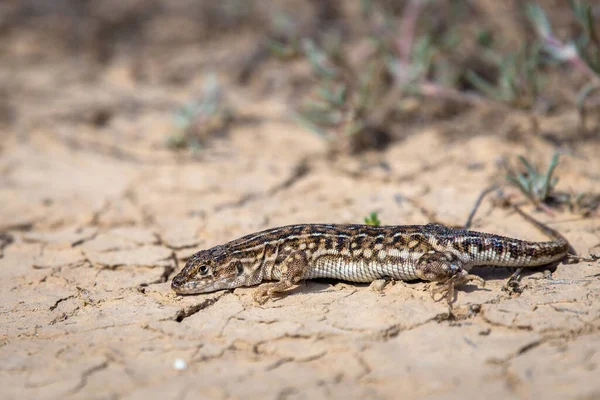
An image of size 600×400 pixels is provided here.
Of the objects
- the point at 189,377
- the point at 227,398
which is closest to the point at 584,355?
the point at 227,398

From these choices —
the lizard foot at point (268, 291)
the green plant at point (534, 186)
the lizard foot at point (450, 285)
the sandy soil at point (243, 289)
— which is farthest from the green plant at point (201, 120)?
the lizard foot at point (450, 285)

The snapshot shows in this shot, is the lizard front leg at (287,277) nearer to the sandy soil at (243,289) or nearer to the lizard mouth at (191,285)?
the sandy soil at (243,289)

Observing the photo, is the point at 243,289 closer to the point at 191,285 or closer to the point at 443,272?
the point at 191,285

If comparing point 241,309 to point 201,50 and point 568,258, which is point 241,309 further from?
point 201,50

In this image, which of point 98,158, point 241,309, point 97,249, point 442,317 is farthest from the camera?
point 98,158

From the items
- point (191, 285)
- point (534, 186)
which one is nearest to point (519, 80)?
point (534, 186)

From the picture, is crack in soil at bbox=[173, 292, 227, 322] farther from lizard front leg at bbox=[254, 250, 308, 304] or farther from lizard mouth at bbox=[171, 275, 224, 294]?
lizard front leg at bbox=[254, 250, 308, 304]

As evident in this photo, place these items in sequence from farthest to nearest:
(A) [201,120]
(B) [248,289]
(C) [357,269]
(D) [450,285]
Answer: (A) [201,120] < (B) [248,289] < (C) [357,269] < (D) [450,285]

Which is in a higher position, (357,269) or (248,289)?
(357,269)
